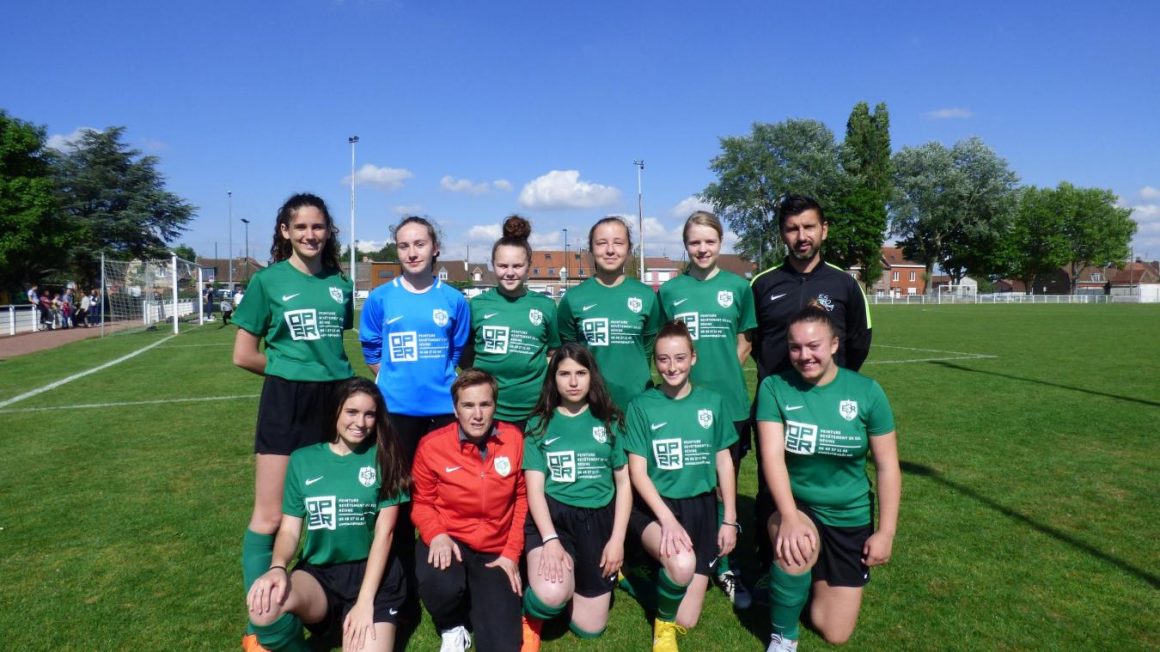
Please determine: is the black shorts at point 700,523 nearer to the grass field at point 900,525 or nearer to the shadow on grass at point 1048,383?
the grass field at point 900,525

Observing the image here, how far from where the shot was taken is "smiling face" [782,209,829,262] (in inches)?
146

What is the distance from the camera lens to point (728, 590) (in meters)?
3.71

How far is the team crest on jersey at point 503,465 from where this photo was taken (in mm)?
3273

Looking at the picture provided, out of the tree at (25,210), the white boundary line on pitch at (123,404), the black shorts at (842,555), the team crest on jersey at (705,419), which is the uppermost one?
the tree at (25,210)

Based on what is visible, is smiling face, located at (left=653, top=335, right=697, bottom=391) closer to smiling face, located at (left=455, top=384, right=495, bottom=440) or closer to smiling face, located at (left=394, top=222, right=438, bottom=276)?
smiling face, located at (left=455, top=384, right=495, bottom=440)

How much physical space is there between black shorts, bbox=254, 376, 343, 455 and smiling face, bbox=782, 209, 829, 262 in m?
2.63

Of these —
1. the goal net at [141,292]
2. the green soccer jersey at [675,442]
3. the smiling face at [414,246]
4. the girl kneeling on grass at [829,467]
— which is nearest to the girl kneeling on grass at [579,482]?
the green soccer jersey at [675,442]

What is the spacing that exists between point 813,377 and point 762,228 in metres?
51.3

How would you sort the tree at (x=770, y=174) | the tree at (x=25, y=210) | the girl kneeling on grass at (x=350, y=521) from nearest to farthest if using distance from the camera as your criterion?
the girl kneeling on grass at (x=350, y=521) < the tree at (x=25, y=210) < the tree at (x=770, y=174)

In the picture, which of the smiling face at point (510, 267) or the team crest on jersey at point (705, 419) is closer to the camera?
the team crest on jersey at point (705, 419)

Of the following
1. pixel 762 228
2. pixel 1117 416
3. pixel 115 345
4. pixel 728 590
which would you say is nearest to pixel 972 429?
pixel 1117 416

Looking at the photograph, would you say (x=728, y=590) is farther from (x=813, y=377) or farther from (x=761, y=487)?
(x=813, y=377)

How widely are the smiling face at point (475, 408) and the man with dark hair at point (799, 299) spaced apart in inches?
63.6

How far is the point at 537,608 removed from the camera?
313 cm
